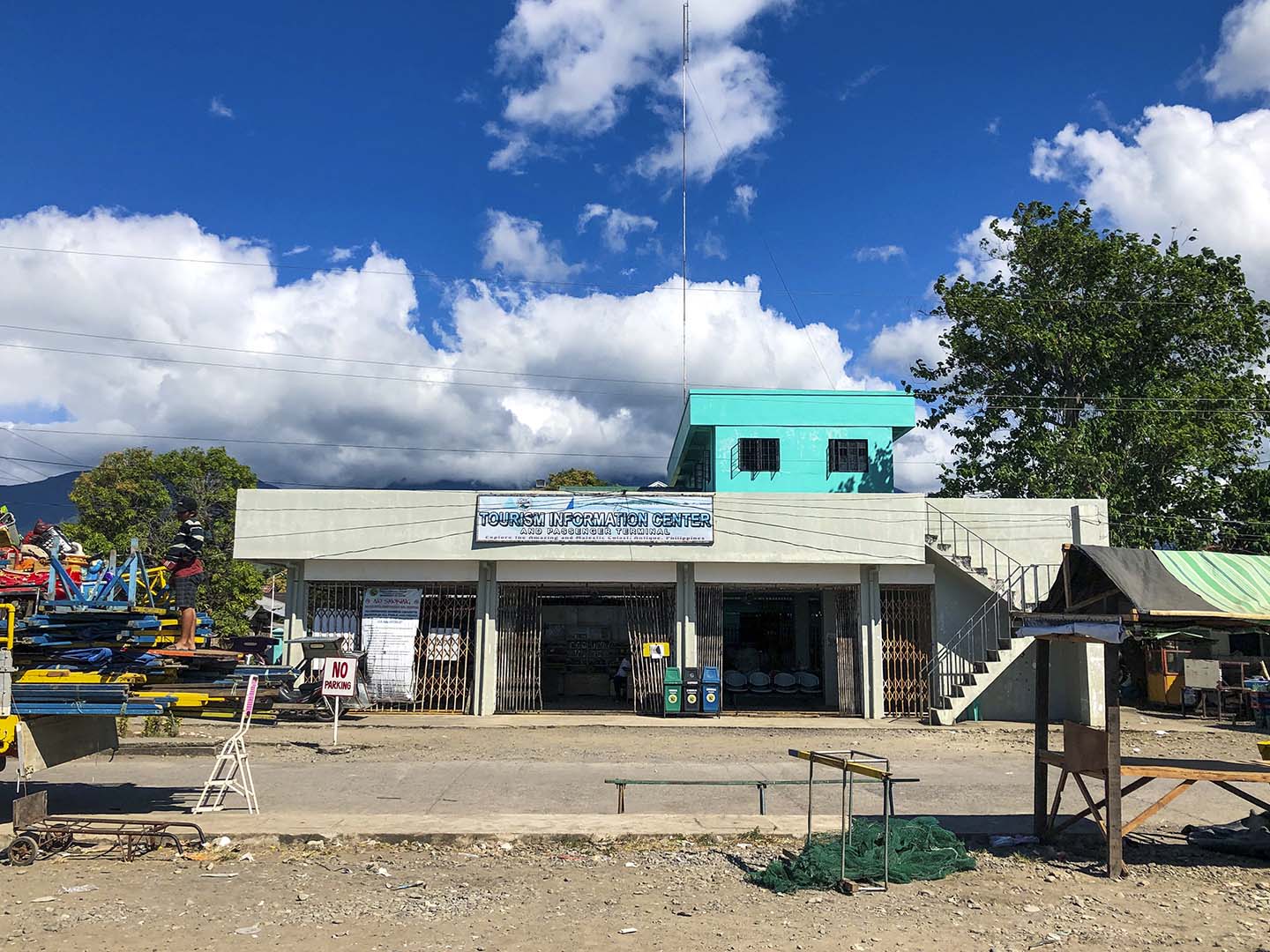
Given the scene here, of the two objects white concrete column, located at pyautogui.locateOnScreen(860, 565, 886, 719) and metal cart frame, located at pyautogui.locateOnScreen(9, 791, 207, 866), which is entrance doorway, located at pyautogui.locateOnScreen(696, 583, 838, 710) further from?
metal cart frame, located at pyautogui.locateOnScreen(9, 791, 207, 866)

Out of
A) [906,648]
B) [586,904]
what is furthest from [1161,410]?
[586,904]

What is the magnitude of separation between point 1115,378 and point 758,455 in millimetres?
13311

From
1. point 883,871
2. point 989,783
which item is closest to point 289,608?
point 989,783

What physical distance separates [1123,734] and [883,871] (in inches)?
539

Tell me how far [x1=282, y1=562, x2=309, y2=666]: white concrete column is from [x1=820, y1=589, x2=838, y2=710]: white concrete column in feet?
41.6

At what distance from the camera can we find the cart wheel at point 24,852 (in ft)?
26.9

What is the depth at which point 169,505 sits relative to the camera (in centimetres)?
3956

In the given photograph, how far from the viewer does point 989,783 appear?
13.3 m

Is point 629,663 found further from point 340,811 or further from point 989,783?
point 340,811

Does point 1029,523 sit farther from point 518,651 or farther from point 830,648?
point 518,651

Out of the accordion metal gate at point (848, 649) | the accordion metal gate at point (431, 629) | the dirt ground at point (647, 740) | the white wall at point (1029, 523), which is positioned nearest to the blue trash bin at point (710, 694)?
the dirt ground at point (647, 740)

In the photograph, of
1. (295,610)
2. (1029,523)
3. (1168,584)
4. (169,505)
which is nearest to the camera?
(1168,584)

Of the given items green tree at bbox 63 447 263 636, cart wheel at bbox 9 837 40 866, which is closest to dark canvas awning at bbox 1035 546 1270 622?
cart wheel at bbox 9 837 40 866

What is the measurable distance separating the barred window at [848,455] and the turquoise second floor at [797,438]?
3 centimetres
